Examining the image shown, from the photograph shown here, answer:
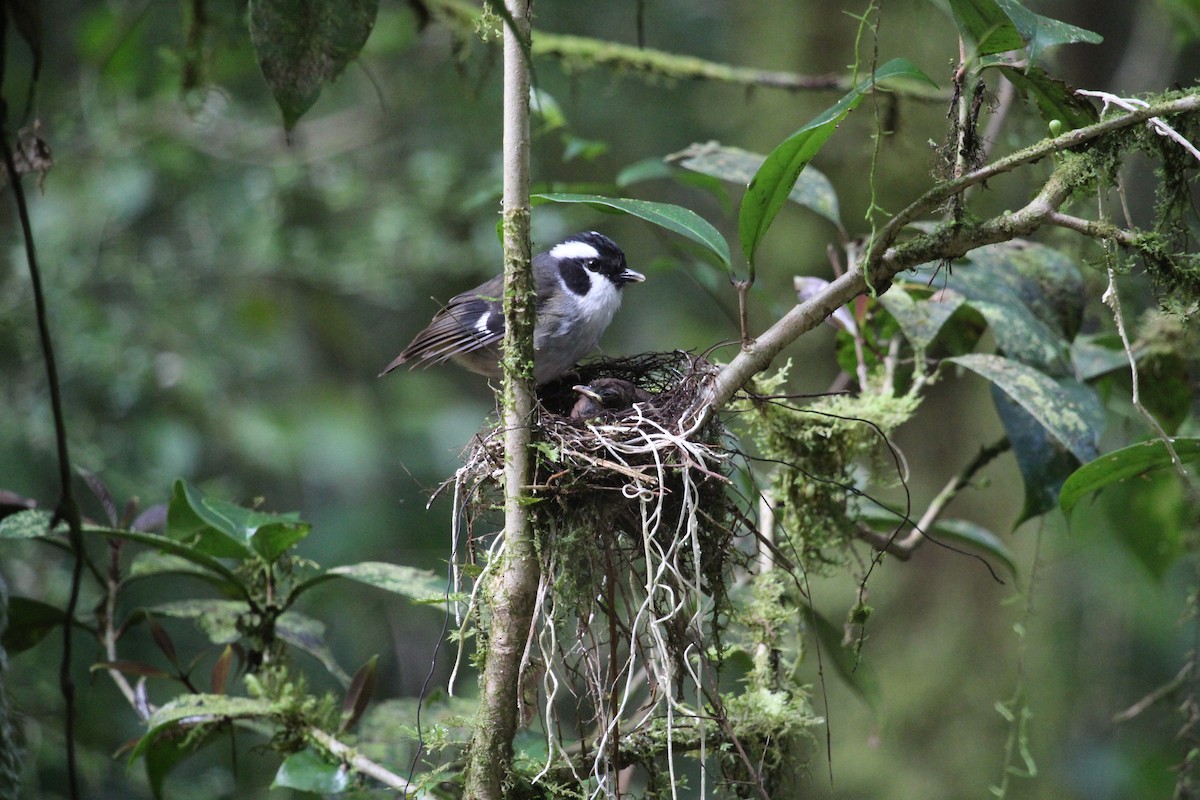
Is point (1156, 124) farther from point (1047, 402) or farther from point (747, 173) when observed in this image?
point (747, 173)

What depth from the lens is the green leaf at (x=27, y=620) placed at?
94.7 inches

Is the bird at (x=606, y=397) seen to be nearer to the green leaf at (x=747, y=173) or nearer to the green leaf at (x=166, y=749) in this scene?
the green leaf at (x=747, y=173)

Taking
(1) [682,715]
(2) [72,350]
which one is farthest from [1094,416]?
(2) [72,350]

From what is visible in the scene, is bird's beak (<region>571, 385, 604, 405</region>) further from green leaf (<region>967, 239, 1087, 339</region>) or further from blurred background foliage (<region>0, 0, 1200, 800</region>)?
green leaf (<region>967, 239, 1087, 339</region>)

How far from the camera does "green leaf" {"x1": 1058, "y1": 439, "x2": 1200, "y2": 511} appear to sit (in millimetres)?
1892

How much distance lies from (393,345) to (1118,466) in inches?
202

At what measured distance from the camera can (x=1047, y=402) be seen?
7.00 ft

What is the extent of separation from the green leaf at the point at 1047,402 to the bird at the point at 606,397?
728mm

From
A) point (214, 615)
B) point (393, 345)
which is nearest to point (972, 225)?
point (214, 615)

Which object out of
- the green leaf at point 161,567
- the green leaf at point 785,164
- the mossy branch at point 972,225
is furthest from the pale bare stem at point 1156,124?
the green leaf at point 161,567

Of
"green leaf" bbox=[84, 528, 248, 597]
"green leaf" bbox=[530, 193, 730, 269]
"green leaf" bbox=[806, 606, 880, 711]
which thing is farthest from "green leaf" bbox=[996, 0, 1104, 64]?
"green leaf" bbox=[84, 528, 248, 597]

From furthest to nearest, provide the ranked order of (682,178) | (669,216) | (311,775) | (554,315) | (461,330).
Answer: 1. (461,330)
2. (554,315)
3. (682,178)
4. (311,775)
5. (669,216)

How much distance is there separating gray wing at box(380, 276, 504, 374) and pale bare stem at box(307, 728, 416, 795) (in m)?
1.19

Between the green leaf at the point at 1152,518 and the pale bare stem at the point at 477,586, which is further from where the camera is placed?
the green leaf at the point at 1152,518
